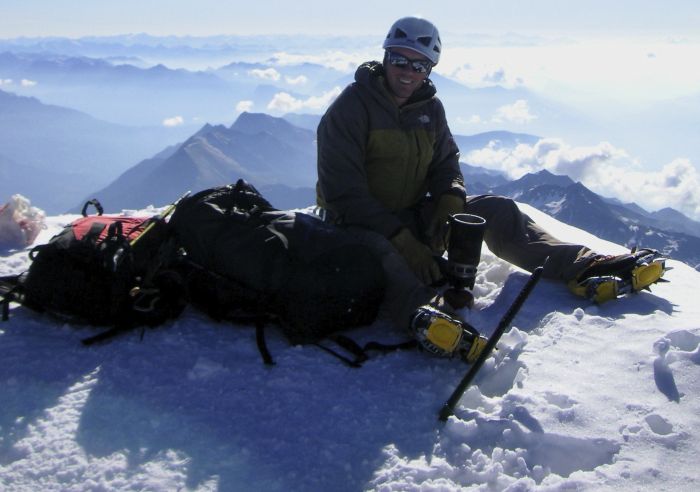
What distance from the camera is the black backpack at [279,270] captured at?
4648 millimetres

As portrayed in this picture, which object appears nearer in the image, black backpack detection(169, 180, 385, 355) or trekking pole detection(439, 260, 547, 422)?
trekking pole detection(439, 260, 547, 422)

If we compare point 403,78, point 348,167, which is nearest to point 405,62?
point 403,78

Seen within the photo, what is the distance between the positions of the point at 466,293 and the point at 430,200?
1.68 metres

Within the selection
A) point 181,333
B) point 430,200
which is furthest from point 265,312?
point 430,200

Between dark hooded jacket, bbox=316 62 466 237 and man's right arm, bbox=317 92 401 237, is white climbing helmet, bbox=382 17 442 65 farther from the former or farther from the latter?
man's right arm, bbox=317 92 401 237

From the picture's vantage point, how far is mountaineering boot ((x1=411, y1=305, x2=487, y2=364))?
4180 millimetres

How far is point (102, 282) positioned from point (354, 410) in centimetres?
257

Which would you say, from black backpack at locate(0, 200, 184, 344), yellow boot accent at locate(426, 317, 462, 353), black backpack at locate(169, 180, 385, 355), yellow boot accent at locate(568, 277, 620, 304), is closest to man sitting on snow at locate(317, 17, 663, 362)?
yellow boot accent at locate(568, 277, 620, 304)

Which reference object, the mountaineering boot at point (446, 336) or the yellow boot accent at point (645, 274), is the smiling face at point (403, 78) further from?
the yellow boot accent at point (645, 274)

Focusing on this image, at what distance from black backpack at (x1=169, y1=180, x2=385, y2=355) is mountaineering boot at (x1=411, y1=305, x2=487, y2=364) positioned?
72 centimetres

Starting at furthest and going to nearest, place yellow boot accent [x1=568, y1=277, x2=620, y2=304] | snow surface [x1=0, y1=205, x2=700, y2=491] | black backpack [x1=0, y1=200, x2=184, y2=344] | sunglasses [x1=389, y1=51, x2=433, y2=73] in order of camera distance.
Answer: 1. sunglasses [x1=389, y1=51, x2=433, y2=73]
2. yellow boot accent [x1=568, y1=277, x2=620, y2=304]
3. black backpack [x1=0, y1=200, x2=184, y2=344]
4. snow surface [x1=0, y1=205, x2=700, y2=491]

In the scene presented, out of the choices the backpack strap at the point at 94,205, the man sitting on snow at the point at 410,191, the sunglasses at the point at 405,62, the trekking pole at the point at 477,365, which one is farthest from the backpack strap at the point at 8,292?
the sunglasses at the point at 405,62

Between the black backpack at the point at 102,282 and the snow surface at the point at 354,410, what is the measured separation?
194 mm

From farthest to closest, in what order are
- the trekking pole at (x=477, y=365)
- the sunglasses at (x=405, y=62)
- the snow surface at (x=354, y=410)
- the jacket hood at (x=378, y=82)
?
the jacket hood at (x=378, y=82)
the sunglasses at (x=405, y=62)
the trekking pole at (x=477, y=365)
the snow surface at (x=354, y=410)
